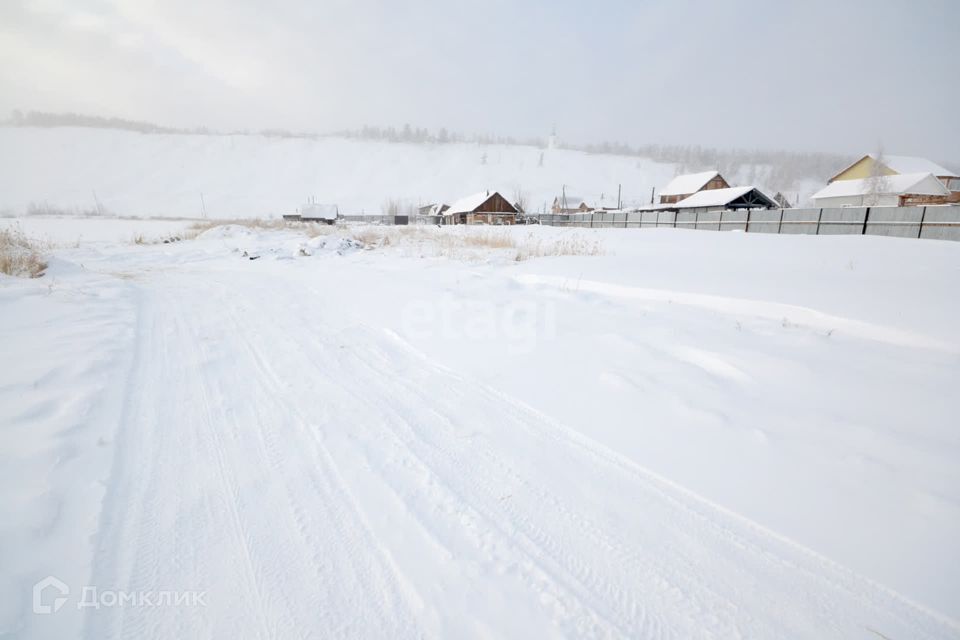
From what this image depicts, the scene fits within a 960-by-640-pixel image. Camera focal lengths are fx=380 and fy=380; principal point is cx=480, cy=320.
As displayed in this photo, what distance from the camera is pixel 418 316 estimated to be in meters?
5.70

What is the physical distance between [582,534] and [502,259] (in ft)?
31.6

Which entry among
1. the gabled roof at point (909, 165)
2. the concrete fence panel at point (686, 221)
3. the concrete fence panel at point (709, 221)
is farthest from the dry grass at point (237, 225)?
the gabled roof at point (909, 165)

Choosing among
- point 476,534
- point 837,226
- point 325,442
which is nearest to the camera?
point 476,534

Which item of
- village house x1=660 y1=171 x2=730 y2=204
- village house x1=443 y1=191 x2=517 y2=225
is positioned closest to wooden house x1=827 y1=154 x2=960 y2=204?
Result: village house x1=660 y1=171 x2=730 y2=204

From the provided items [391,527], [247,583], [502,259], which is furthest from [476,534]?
[502,259]

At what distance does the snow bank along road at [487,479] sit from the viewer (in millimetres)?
1594

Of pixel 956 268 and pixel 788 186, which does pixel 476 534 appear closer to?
pixel 956 268

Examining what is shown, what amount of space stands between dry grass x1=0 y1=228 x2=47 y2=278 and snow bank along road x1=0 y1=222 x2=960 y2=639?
178 inches

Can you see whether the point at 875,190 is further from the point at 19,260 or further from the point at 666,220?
the point at 19,260

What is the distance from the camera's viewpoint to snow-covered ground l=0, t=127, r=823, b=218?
8788cm

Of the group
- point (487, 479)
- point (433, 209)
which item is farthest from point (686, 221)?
point (433, 209)

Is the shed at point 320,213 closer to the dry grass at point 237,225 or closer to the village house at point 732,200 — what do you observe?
the dry grass at point 237,225

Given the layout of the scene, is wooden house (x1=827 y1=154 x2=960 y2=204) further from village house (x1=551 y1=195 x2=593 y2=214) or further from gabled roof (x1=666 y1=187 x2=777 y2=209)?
village house (x1=551 y1=195 x2=593 y2=214)

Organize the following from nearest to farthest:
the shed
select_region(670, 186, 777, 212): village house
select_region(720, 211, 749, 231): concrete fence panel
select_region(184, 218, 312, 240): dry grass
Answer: select_region(720, 211, 749, 231): concrete fence panel
select_region(184, 218, 312, 240): dry grass
select_region(670, 186, 777, 212): village house
the shed
